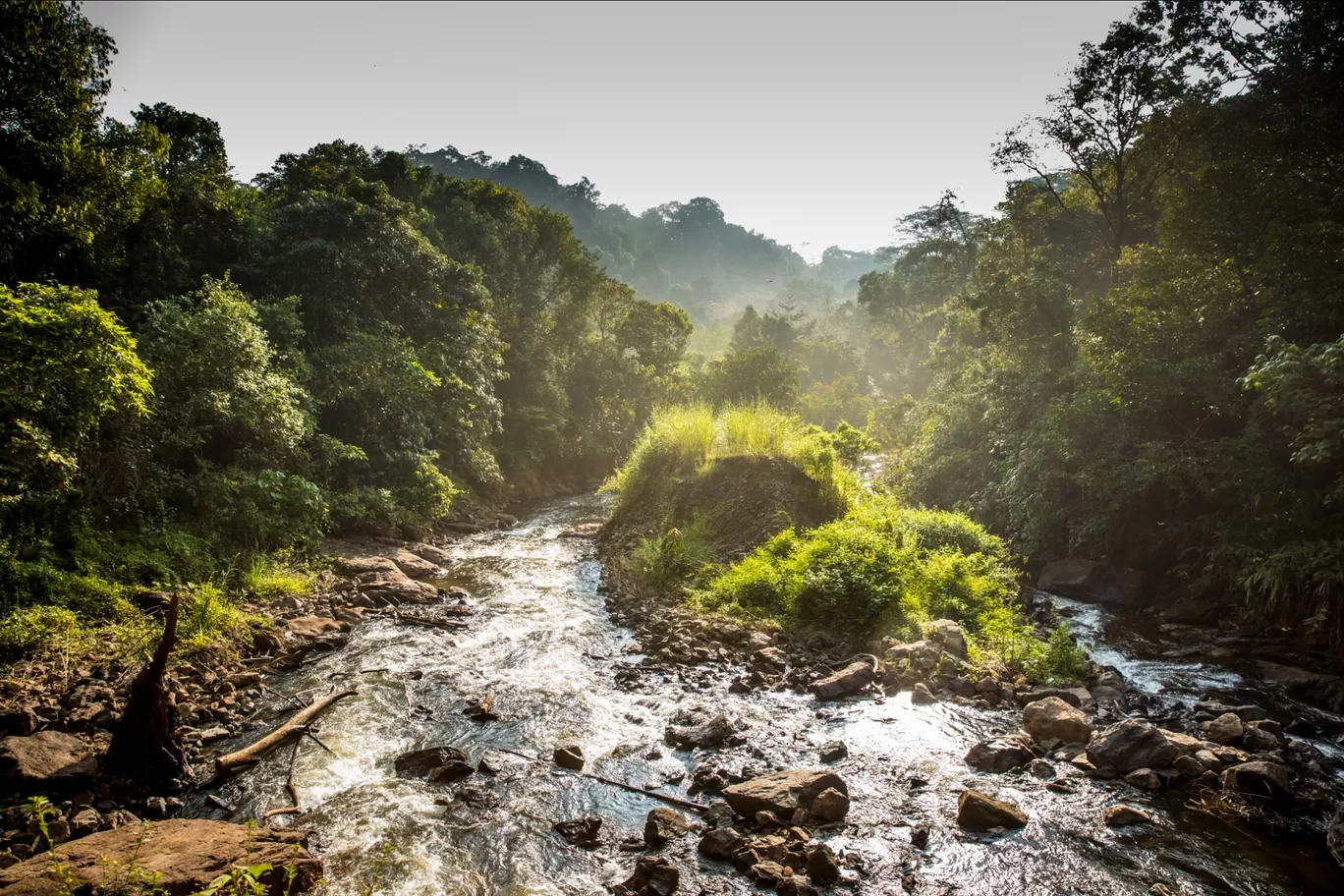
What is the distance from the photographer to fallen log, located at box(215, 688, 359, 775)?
6.47 meters

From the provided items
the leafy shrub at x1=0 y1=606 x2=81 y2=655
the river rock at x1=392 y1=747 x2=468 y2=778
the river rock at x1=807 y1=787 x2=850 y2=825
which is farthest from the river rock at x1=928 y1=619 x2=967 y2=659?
the leafy shrub at x1=0 y1=606 x2=81 y2=655

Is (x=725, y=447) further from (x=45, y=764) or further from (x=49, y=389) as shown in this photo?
(x=45, y=764)

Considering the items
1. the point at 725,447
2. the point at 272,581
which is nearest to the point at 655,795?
the point at 272,581

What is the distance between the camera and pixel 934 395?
31.9m

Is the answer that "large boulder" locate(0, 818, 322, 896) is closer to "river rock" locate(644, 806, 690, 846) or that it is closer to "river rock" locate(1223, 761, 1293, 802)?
"river rock" locate(644, 806, 690, 846)

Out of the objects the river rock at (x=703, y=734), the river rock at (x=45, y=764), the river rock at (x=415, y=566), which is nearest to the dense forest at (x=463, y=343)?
the river rock at (x=415, y=566)

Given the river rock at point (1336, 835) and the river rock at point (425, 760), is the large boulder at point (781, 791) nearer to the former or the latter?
the river rock at point (425, 760)

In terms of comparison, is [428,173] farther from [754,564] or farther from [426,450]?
[754,564]

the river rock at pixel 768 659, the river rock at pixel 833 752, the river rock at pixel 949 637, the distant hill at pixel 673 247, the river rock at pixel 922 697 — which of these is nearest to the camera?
the river rock at pixel 833 752

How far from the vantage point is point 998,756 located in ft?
22.5

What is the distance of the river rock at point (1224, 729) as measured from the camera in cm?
735

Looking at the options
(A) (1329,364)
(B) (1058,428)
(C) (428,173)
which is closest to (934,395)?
(B) (1058,428)

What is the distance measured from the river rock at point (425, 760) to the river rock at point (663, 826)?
86.4 inches

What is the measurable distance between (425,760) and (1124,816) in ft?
21.9
